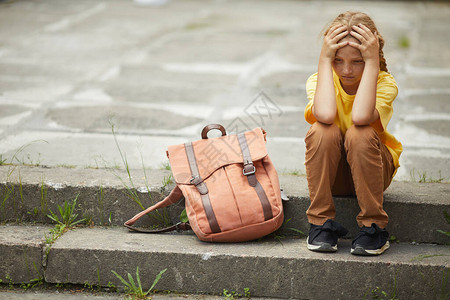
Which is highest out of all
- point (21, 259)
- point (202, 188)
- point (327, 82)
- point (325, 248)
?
point (327, 82)

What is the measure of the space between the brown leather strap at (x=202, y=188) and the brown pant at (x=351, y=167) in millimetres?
482

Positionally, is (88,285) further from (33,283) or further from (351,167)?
(351,167)

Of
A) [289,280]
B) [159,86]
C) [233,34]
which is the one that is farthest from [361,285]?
[233,34]

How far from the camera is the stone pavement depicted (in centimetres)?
390

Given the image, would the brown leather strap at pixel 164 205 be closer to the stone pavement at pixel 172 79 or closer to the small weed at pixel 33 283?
the small weed at pixel 33 283

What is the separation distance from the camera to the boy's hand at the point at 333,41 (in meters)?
2.70

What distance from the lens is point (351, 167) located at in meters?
2.70

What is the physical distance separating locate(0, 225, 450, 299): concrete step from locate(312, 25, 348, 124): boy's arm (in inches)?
26.8

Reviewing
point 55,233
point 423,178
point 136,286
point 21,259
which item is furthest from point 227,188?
point 423,178

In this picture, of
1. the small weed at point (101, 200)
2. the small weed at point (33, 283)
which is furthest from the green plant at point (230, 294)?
the small weed at point (33, 283)

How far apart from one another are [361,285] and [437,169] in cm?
117

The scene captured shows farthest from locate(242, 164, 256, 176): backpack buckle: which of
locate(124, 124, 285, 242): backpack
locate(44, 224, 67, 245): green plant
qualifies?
locate(44, 224, 67, 245): green plant

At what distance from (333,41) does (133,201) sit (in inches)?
52.5

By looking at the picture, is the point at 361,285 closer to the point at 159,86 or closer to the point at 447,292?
the point at 447,292
